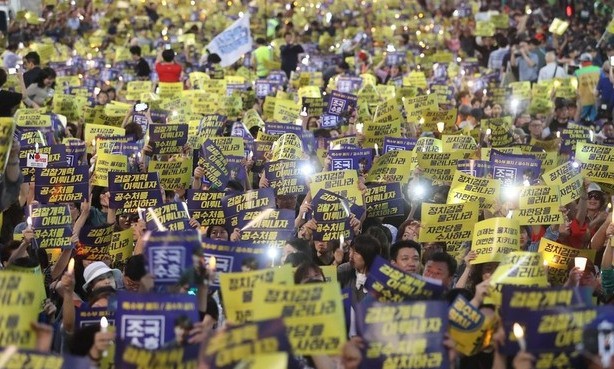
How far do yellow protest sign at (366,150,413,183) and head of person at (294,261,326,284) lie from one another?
4.30 m

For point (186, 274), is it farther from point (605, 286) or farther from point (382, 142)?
point (382, 142)

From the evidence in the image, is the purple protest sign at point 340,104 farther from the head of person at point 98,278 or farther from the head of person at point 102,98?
the head of person at point 98,278

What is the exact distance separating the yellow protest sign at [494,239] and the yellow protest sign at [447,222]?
2.35ft

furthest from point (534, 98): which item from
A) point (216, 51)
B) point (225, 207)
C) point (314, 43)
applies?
point (314, 43)

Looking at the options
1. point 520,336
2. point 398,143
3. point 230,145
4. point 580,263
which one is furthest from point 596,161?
point 520,336

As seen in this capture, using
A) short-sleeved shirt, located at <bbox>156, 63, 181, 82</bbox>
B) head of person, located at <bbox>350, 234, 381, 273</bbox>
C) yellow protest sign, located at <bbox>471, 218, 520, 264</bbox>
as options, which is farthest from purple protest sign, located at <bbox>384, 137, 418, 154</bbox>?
short-sleeved shirt, located at <bbox>156, 63, 181, 82</bbox>

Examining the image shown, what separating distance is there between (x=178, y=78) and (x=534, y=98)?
17.3 ft

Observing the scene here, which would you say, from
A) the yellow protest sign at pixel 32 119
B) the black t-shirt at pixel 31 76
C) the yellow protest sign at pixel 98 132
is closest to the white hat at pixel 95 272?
the yellow protest sign at pixel 98 132

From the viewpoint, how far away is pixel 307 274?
8.55 m

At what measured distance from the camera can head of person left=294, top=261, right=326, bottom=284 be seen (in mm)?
8469

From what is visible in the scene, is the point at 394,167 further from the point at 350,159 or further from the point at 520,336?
the point at 520,336

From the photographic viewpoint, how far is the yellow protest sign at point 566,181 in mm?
12008

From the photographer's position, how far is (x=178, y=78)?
21.4m

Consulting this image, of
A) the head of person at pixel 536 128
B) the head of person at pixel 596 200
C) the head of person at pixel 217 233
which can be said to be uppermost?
the head of person at pixel 536 128
